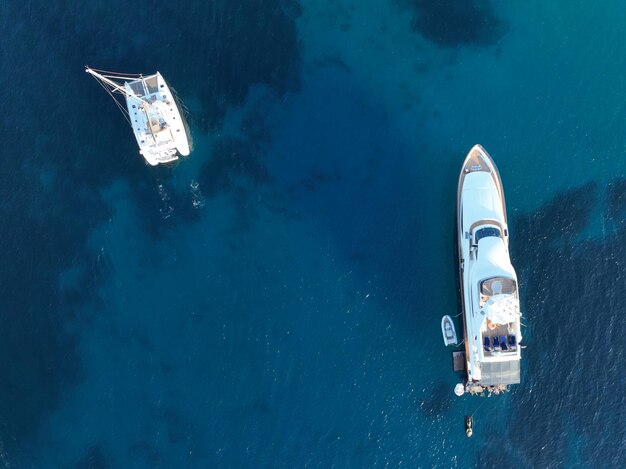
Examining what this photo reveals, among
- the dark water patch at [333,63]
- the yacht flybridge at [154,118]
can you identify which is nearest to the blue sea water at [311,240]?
the dark water patch at [333,63]

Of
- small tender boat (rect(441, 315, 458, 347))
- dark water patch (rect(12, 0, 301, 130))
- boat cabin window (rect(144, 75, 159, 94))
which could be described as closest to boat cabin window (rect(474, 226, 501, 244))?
small tender boat (rect(441, 315, 458, 347))

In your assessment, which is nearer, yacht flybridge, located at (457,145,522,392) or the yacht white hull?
yacht flybridge, located at (457,145,522,392)

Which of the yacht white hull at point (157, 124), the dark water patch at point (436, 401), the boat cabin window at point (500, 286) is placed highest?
the yacht white hull at point (157, 124)

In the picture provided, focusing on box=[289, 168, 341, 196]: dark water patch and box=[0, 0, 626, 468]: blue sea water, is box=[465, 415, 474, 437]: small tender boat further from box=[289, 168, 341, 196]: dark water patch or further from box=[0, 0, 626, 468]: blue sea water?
box=[289, 168, 341, 196]: dark water patch

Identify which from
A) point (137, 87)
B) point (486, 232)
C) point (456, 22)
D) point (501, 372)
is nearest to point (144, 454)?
point (501, 372)

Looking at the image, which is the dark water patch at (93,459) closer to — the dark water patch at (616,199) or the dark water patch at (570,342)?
the dark water patch at (570,342)

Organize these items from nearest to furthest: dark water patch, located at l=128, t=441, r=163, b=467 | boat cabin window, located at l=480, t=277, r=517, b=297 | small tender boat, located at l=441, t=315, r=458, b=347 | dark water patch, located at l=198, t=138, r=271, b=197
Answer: boat cabin window, located at l=480, t=277, r=517, b=297 < small tender boat, located at l=441, t=315, r=458, b=347 < dark water patch, located at l=128, t=441, r=163, b=467 < dark water patch, located at l=198, t=138, r=271, b=197
